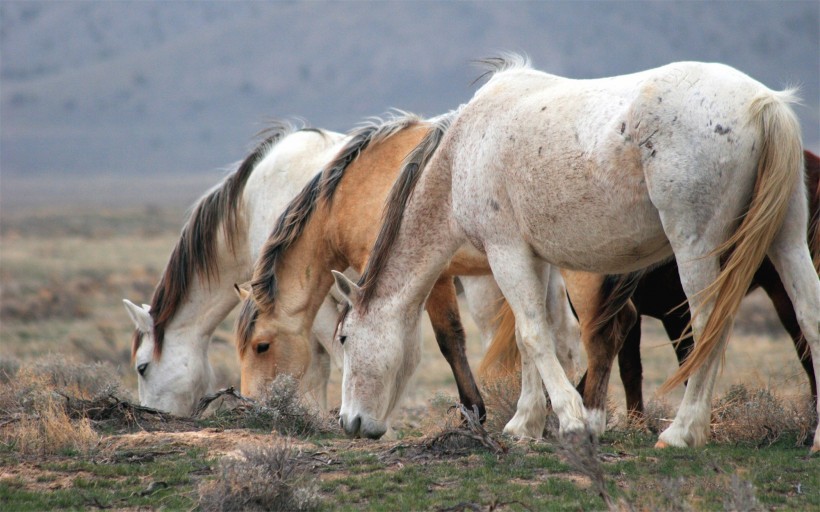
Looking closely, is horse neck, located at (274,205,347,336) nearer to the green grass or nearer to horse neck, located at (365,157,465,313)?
horse neck, located at (365,157,465,313)

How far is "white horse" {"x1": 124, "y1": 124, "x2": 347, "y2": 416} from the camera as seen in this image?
788cm

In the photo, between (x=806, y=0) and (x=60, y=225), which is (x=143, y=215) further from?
(x=806, y=0)

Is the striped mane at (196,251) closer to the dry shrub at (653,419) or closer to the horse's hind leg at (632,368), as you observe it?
the horse's hind leg at (632,368)

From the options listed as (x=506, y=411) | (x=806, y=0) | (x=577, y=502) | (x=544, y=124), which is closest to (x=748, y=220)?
(x=544, y=124)

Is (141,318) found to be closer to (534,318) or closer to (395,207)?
(395,207)

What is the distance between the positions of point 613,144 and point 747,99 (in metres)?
0.67

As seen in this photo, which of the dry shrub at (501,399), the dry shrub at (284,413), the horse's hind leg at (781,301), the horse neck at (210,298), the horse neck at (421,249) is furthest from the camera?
the horse neck at (210,298)

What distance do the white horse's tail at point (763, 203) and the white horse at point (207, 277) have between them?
143 inches

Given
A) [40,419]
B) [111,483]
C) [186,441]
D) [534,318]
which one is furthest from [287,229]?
[111,483]

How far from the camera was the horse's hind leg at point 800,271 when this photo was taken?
480 centimetres

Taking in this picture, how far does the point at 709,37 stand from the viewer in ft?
520

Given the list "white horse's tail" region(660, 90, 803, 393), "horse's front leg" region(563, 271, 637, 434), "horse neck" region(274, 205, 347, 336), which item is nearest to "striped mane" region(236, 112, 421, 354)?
"horse neck" region(274, 205, 347, 336)

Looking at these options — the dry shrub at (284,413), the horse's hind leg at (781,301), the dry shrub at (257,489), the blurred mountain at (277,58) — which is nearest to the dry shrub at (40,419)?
the dry shrub at (284,413)

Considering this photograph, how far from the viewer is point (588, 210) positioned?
197 inches
